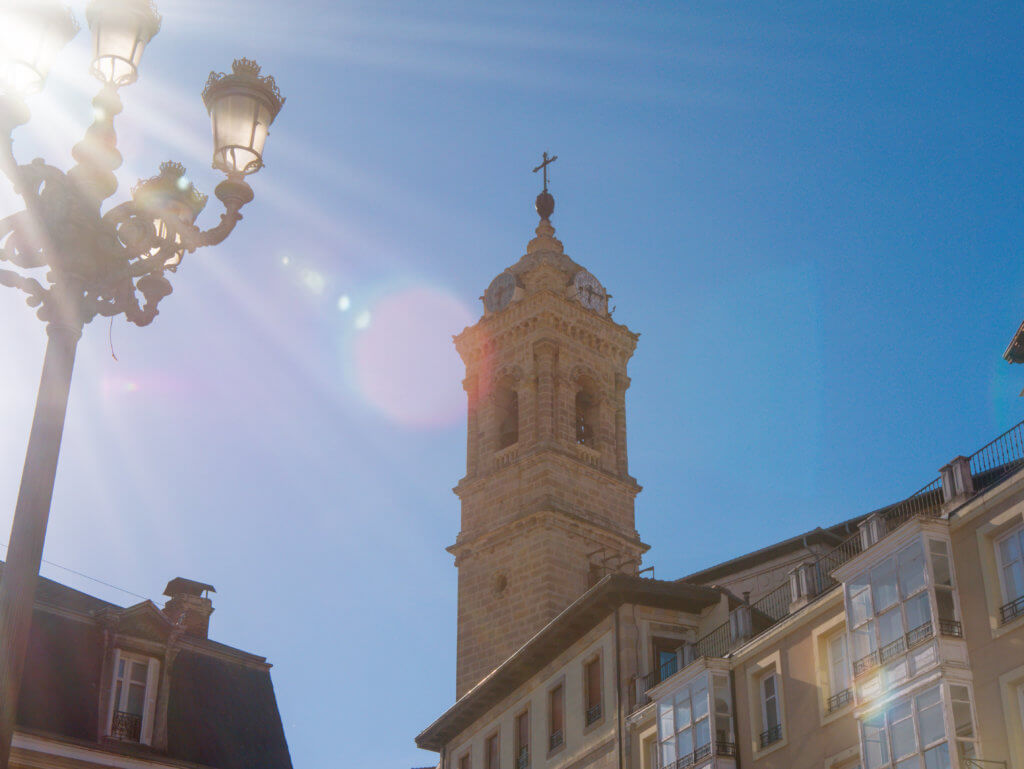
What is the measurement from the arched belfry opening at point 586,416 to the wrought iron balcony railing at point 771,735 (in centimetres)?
2963

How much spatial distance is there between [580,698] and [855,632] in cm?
1205

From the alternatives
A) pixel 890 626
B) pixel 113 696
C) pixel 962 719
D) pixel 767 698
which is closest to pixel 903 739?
pixel 962 719

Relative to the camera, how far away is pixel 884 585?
24.6m

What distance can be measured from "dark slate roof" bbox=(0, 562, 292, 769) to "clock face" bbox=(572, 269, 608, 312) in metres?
37.3

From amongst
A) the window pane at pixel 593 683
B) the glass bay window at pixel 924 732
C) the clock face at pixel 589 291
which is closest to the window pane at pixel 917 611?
the glass bay window at pixel 924 732

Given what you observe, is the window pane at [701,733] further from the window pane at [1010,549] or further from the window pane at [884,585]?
the window pane at [1010,549]

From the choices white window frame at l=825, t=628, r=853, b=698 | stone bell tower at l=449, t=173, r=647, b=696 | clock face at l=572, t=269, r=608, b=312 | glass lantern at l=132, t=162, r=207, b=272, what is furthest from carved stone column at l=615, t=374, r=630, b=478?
glass lantern at l=132, t=162, r=207, b=272

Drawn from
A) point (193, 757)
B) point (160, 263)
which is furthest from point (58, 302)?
point (193, 757)

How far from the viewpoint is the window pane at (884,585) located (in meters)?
24.4

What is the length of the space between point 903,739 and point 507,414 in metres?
36.4

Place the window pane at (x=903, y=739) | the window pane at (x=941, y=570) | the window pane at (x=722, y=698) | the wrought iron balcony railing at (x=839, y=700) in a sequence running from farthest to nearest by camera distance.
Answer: the window pane at (x=722, y=698) → the wrought iron balcony railing at (x=839, y=700) → the window pane at (x=941, y=570) → the window pane at (x=903, y=739)

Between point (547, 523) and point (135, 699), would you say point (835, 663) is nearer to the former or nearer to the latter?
point (135, 699)

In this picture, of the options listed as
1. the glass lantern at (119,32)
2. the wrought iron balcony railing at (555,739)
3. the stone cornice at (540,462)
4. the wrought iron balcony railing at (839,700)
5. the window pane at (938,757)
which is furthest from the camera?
the stone cornice at (540,462)

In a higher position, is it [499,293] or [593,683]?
[499,293]
